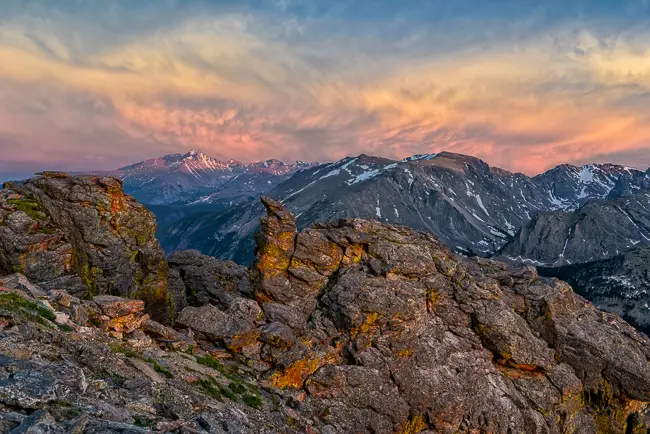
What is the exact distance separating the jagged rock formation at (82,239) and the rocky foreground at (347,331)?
8.6 inches

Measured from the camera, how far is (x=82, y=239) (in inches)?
2099

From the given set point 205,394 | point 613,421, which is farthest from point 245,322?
point 613,421

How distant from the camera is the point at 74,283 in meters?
48.3

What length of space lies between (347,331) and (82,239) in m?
38.0

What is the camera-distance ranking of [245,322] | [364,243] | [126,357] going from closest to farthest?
[126,357] → [245,322] → [364,243]

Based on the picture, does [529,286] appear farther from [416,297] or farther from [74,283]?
[74,283]

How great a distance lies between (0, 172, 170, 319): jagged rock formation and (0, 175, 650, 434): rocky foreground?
0.72ft

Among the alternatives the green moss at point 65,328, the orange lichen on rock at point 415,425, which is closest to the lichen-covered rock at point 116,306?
the green moss at point 65,328

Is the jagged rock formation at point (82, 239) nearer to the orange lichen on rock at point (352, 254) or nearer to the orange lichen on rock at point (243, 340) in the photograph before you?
the orange lichen on rock at point (243, 340)

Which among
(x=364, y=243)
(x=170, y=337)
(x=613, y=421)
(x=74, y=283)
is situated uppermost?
(x=364, y=243)

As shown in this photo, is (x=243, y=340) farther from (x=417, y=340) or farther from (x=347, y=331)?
(x=417, y=340)

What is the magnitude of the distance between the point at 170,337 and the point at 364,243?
93.9 ft

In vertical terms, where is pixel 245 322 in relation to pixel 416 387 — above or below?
above

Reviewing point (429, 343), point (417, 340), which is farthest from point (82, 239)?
point (429, 343)
